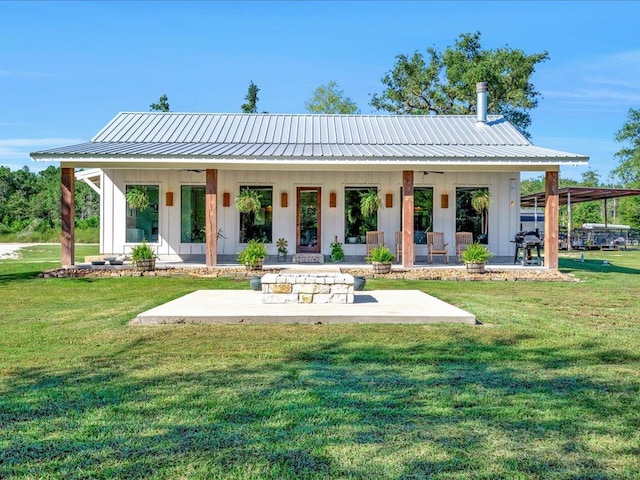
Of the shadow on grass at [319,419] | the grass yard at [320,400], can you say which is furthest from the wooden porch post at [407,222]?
the shadow on grass at [319,419]

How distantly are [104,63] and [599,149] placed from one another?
149 ft

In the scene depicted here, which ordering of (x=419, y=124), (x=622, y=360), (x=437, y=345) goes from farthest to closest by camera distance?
(x=419, y=124)
(x=437, y=345)
(x=622, y=360)

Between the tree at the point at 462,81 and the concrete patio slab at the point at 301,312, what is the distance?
22719 millimetres

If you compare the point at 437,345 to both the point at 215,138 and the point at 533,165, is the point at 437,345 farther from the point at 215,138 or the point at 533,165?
the point at 215,138

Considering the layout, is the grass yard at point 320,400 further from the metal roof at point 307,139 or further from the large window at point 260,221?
the large window at point 260,221

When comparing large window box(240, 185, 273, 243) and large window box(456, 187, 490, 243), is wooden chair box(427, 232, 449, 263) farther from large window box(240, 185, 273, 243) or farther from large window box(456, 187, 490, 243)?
large window box(240, 185, 273, 243)

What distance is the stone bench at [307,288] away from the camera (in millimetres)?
7570

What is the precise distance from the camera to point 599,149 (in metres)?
52.9

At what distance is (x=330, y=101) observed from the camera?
39219 millimetres

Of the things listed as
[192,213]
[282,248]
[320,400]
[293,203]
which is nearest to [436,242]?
[293,203]

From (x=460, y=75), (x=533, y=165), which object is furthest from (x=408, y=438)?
(x=460, y=75)

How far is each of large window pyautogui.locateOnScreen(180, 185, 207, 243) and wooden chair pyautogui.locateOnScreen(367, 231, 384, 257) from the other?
4.50 m

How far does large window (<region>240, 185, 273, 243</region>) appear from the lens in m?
15.4

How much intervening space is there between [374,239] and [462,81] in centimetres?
1728
